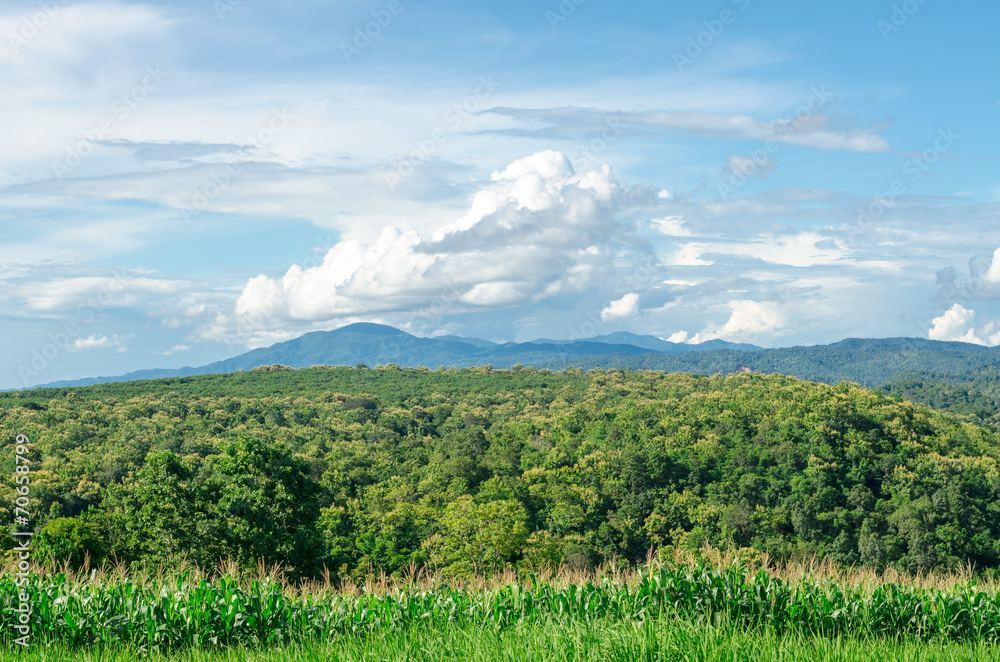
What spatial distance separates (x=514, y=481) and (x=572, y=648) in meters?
61.4

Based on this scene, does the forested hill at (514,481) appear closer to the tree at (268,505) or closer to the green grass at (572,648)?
the tree at (268,505)

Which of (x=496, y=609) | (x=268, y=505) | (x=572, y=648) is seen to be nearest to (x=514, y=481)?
(x=268, y=505)

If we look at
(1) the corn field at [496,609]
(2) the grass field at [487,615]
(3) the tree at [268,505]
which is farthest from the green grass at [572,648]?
(3) the tree at [268,505]

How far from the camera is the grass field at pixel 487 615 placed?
7504 mm

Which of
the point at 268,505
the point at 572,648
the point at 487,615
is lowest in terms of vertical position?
the point at 268,505

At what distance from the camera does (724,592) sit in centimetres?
849

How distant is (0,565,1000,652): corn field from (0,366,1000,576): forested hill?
16512mm

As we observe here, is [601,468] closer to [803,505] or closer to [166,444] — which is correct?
[803,505]

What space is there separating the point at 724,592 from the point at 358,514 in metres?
53.7

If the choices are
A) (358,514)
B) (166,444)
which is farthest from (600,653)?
(166,444)

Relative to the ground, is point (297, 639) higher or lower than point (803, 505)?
higher

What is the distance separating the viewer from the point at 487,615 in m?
8.27

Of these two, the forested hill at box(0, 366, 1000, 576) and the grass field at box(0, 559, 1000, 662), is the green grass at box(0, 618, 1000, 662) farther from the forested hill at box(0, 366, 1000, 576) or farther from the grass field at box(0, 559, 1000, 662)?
the forested hill at box(0, 366, 1000, 576)

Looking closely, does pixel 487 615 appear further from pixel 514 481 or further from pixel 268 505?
pixel 514 481
